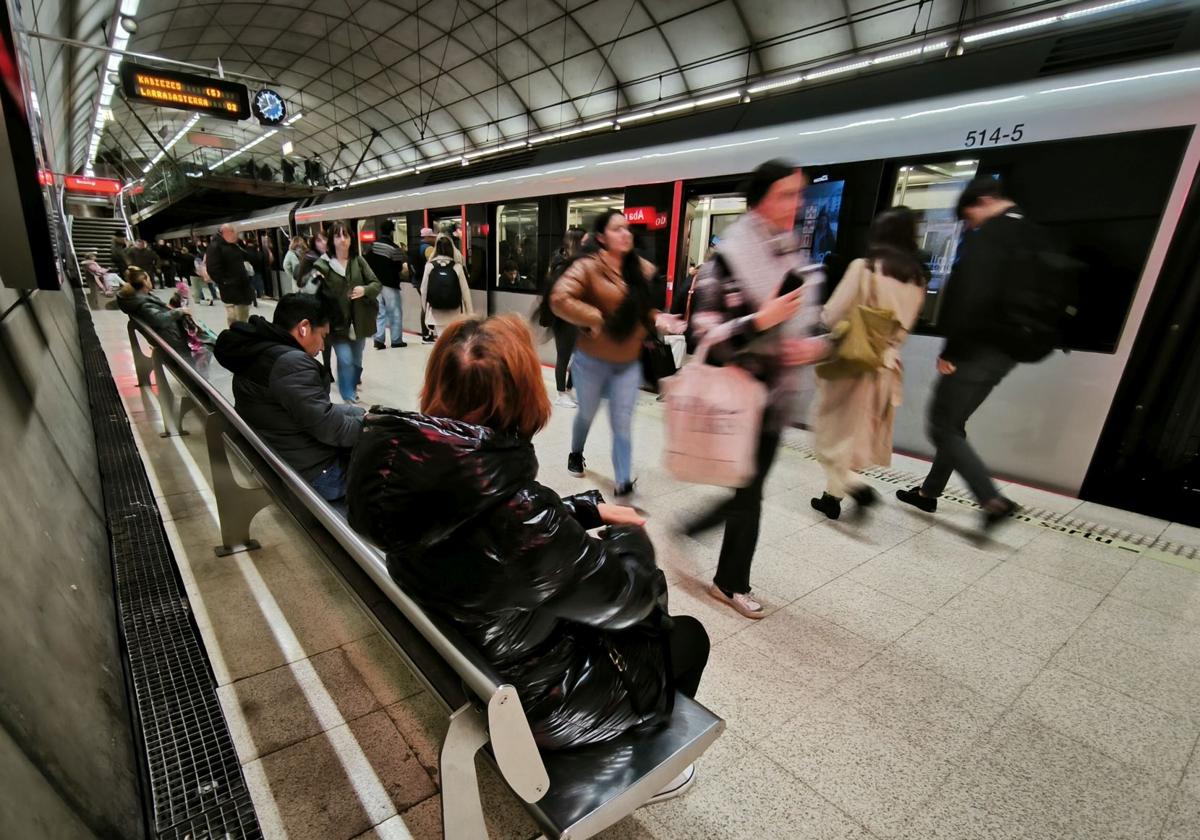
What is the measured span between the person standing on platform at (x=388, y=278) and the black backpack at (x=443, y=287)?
54 cm

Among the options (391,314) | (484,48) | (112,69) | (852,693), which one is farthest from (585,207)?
(112,69)

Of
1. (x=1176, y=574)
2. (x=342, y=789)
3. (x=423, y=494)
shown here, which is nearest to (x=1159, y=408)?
(x=1176, y=574)

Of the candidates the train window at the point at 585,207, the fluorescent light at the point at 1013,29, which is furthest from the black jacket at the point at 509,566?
the fluorescent light at the point at 1013,29

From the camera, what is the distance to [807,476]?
3869 millimetres

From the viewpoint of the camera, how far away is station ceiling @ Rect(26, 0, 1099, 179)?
10.2 metres

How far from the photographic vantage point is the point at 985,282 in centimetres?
254

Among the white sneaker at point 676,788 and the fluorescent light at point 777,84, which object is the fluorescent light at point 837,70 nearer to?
the fluorescent light at point 777,84

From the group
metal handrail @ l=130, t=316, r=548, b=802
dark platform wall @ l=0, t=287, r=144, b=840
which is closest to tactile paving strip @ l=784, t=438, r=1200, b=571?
metal handrail @ l=130, t=316, r=548, b=802

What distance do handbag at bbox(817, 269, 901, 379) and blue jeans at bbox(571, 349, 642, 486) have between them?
104cm

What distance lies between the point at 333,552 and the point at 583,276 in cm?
175

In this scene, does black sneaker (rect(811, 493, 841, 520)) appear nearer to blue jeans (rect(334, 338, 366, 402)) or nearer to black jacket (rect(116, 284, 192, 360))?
blue jeans (rect(334, 338, 366, 402))

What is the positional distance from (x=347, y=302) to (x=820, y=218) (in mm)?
3830

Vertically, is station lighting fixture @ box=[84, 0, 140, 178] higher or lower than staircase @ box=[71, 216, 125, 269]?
higher

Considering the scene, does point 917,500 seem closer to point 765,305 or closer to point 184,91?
point 765,305
